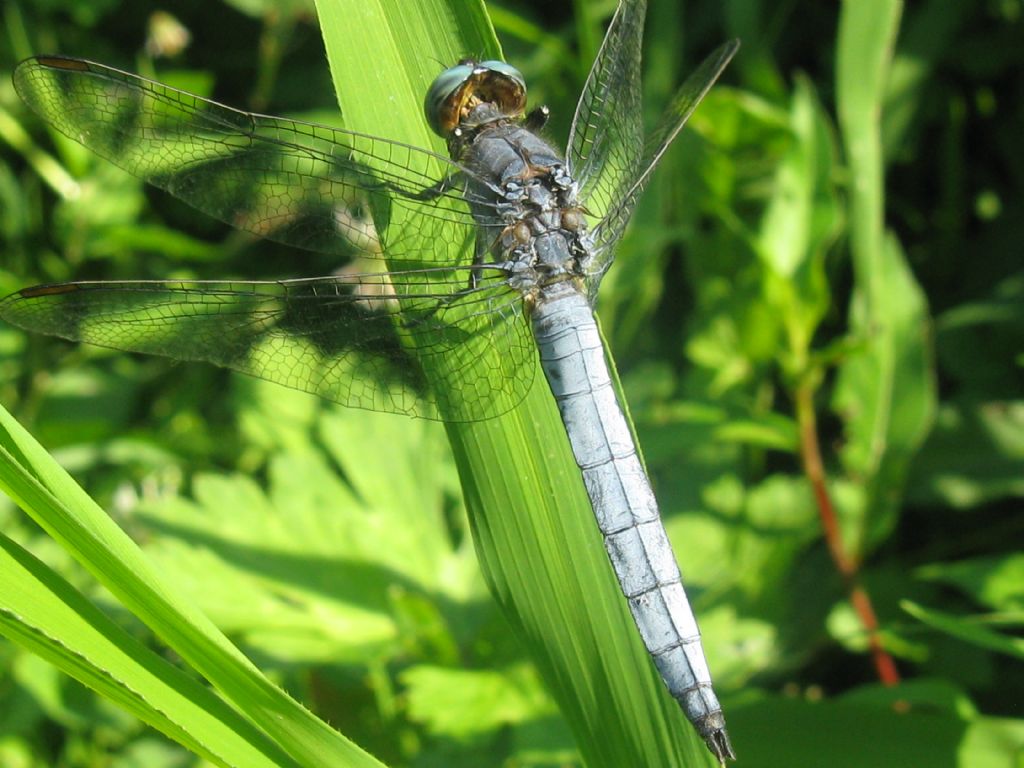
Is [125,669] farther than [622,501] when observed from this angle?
No

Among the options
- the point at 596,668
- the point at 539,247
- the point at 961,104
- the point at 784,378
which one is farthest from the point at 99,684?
the point at 961,104

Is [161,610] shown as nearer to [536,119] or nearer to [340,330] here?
[340,330]

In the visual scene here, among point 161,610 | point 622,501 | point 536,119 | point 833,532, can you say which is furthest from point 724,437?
point 161,610

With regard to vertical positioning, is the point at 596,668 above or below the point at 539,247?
below

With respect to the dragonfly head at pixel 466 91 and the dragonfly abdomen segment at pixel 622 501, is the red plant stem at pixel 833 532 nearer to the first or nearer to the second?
the dragonfly abdomen segment at pixel 622 501

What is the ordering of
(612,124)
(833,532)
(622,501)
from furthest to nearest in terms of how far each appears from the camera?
(833,532), (612,124), (622,501)

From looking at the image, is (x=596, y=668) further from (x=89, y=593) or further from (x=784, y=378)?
(x=89, y=593)

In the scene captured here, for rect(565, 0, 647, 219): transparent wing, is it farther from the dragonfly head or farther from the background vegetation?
the background vegetation
